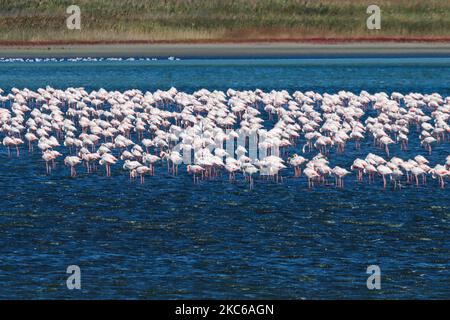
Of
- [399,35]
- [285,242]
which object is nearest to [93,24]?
[399,35]

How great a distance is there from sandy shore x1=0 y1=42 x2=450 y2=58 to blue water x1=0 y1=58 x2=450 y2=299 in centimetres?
4155

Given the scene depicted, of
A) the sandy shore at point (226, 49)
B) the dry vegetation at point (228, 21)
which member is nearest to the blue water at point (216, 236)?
the sandy shore at point (226, 49)

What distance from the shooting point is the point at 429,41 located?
275ft

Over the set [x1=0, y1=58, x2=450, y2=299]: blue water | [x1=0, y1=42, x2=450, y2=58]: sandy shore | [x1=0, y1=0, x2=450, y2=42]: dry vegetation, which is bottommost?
[x1=0, y1=42, x2=450, y2=58]: sandy shore

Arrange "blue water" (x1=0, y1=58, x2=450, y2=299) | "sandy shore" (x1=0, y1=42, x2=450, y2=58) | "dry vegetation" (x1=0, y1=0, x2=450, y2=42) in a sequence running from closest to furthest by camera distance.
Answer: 1. "blue water" (x1=0, y1=58, x2=450, y2=299)
2. "sandy shore" (x1=0, y1=42, x2=450, y2=58)
3. "dry vegetation" (x1=0, y1=0, x2=450, y2=42)

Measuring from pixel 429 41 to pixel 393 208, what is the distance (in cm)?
5654

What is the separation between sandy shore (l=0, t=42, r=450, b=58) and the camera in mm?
79938

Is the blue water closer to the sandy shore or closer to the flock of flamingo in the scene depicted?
the flock of flamingo

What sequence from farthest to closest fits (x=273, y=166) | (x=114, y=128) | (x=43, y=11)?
(x=43, y=11) → (x=114, y=128) → (x=273, y=166)

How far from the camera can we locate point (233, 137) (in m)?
37.1

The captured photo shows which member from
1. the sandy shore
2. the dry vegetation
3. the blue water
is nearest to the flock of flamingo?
the blue water

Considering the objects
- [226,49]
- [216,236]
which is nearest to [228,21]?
[226,49]

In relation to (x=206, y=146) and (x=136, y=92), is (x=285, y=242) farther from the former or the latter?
(x=136, y=92)

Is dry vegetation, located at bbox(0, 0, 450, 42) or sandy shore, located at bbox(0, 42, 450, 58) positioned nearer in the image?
sandy shore, located at bbox(0, 42, 450, 58)
